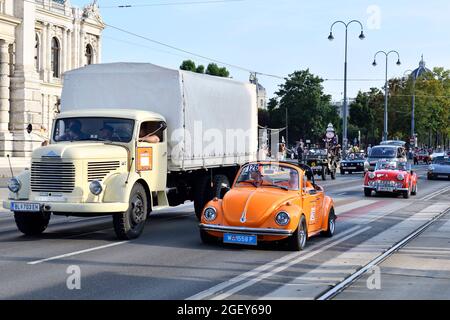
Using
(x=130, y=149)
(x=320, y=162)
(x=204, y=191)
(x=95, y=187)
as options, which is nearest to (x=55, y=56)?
(x=320, y=162)

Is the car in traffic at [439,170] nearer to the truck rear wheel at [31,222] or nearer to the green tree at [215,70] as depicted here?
the truck rear wheel at [31,222]

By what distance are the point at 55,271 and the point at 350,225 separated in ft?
27.1

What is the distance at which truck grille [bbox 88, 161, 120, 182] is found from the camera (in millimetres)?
12305

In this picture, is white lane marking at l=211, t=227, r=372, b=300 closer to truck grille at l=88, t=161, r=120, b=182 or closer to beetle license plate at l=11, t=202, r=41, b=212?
truck grille at l=88, t=161, r=120, b=182

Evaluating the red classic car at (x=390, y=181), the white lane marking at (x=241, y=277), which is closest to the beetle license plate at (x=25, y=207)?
the white lane marking at (x=241, y=277)

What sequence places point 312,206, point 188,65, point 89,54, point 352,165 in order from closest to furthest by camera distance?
point 312,206 < point 352,165 < point 89,54 < point 188,65

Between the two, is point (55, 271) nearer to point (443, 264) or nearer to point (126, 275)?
point (126, 275)

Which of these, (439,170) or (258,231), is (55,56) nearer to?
(439,170)

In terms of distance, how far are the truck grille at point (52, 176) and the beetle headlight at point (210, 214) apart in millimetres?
2372

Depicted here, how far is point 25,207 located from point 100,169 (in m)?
1.44

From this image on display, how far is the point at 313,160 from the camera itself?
3975cm

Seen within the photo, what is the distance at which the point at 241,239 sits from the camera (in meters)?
11.4

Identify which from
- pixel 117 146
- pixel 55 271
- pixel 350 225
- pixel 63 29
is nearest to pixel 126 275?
pixel 55 271

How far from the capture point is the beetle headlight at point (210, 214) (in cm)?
1166
